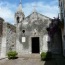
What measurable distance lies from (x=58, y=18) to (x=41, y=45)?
13.1 feet

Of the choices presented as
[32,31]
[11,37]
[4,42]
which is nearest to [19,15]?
[32,31]

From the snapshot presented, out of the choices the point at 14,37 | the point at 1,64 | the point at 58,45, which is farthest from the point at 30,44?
the point at 1,64

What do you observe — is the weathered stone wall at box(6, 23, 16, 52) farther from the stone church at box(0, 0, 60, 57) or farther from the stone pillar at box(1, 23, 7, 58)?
the stone pillar at box(1, 23, 7, 58)

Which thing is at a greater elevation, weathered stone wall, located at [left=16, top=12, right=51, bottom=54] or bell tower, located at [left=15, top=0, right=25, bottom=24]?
bell tower, located at [left=15, top=0, right=25, bottom=24]

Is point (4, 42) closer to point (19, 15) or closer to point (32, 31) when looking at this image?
point (32, 31)

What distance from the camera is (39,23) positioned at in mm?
20234

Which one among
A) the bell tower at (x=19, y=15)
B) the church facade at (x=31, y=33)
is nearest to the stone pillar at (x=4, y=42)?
the church facade at (x=31, y=33)

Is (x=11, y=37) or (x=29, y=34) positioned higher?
(x=29, y=34)

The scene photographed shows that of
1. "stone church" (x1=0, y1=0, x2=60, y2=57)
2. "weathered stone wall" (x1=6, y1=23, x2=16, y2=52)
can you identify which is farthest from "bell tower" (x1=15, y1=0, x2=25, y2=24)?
"weathered stone wall" (x1=6, y1=23, x2=16, y2=52)

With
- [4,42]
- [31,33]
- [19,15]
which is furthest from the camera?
[19,15]

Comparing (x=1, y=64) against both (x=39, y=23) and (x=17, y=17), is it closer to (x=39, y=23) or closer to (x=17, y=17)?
(x=39, y=23)

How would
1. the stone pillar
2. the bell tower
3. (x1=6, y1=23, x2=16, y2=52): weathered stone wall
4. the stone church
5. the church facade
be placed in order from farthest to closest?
1. the bell tower
2. the church facade
3. the stone church
4. (x1=6, y1=23, x2=16, y2=52): weathered stone wall
5. the stone pillar

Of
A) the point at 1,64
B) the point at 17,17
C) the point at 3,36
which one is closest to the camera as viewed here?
the point at 1,64

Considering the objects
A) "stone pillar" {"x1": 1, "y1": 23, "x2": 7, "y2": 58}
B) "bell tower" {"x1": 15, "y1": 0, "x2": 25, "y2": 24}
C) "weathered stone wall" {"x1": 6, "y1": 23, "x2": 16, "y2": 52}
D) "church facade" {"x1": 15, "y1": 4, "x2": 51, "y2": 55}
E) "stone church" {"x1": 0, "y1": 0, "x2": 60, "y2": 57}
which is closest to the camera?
A: "stone pillar" {"x1": 1, "y1": 23, "x2": 7, "y2": 58}
